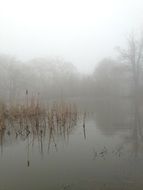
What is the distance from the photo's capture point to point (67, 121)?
9305 mm

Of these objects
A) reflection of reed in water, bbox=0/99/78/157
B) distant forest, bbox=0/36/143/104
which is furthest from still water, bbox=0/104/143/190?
distant forest, bbox=0/36/143/104

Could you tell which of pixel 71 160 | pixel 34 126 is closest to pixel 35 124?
pixel 34 126

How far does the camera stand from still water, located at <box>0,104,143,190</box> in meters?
3.71

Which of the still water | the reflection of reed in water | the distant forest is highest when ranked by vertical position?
the distant forest

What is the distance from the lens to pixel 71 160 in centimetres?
490

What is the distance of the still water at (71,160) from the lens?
3.71 meters

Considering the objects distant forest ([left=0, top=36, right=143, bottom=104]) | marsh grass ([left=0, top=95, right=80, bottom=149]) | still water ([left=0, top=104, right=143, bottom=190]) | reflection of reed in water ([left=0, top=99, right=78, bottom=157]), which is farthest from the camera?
distant forest ([left=0, top=36, right=143, bottom=104])

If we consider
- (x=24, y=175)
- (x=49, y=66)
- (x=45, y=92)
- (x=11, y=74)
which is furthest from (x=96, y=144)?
(x=49, y=66)

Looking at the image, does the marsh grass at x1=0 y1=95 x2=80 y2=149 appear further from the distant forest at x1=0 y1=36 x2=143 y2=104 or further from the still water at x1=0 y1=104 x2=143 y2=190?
the distant forest at x1=0 y1=36 x2=143 y2=104

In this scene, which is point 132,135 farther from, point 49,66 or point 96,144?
point 49,66

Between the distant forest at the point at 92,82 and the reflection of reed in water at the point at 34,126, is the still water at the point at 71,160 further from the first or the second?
the distant forest at the point at 92,82

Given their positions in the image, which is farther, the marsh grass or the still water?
the marsh grass

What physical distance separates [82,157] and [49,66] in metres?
34.8

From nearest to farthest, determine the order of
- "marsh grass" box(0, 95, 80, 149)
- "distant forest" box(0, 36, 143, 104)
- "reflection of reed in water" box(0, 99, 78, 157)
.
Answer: "reflection of reed in water" box(0, 99, 78, 157) < "marsh grass" box(0, 95, 80, 149) < "distant forest" box(0, 36, 143, 104)
